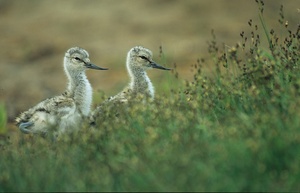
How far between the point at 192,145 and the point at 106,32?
1024 centimetres

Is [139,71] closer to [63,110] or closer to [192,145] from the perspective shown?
[63,110]

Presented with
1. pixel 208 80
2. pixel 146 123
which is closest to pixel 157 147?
pixel 146 123

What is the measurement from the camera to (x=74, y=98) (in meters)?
9.57

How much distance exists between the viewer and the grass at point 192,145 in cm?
632

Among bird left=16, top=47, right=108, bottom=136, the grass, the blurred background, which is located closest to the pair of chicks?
bird left=16, top=47, right=108, bottom=136

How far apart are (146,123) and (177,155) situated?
1.10 meters

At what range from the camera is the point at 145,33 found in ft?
53.5

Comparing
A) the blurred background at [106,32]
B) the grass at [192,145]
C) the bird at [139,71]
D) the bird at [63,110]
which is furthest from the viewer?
the blurred background at [106,32]

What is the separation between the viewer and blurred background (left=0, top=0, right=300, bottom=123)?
49.4 ft

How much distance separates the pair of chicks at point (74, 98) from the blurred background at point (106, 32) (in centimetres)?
377

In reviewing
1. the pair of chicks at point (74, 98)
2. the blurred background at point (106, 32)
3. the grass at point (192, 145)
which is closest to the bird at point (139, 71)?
the pair of chicks at point (74, 98)

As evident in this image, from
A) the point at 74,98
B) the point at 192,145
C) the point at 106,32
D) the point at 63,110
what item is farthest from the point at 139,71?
the point at 106,32

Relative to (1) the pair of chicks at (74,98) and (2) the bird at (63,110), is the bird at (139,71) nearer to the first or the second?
(1) the pair of chicks at (74,98)

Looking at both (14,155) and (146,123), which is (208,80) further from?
(14,155)
